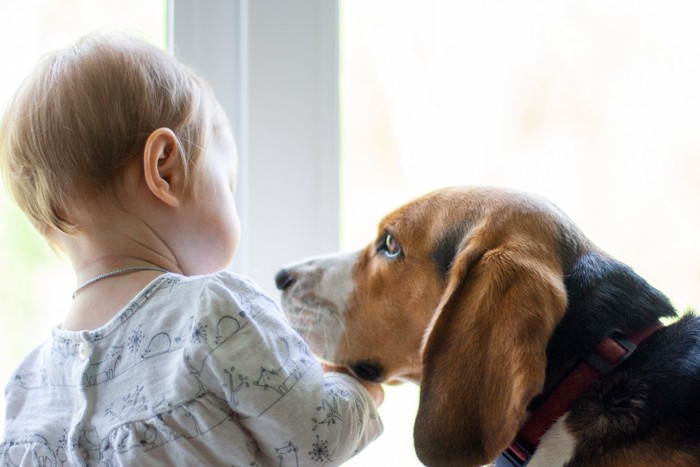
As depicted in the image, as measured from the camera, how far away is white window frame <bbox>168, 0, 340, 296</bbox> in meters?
1.96

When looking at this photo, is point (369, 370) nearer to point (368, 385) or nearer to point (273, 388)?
point (368, 385)

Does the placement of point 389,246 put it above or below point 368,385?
above

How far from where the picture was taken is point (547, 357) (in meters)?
1.34

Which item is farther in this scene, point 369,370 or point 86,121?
point 369,370

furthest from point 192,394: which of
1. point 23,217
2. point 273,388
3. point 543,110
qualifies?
point 543,110

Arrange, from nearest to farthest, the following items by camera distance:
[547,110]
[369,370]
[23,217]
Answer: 1. [369,370]
2. [23,217]
3. [547,110]

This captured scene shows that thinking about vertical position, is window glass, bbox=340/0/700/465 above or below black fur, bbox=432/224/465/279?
above

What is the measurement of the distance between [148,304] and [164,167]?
0.97 feet

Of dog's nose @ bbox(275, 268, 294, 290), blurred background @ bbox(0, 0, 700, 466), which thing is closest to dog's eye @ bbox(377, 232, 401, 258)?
dog's nose @ bbox(275, 268, 294, 290)

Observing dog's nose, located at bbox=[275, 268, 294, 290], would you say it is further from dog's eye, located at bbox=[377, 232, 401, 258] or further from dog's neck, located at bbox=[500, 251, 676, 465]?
dog's neck, located at bbox=[500, 251, 676, 465]

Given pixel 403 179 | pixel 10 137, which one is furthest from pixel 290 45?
pixel 10 137

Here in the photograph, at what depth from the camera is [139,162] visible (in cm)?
159

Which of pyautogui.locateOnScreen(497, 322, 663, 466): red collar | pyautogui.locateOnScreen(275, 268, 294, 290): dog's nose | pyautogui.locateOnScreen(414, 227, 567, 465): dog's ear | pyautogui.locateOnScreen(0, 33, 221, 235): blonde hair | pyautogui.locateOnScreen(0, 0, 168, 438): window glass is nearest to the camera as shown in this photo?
pyautogui.locateOnScreen(414, 227, 567, 465): dog's ear

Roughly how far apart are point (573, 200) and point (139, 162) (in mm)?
1214
